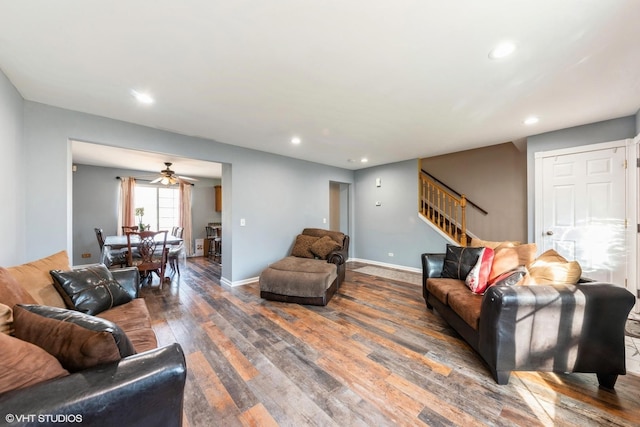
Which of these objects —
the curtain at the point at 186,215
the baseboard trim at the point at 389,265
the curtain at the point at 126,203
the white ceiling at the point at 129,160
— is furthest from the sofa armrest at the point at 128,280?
the curtain at the point at 186,215

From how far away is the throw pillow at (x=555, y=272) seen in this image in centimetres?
180

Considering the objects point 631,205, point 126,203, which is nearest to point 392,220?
point 631,205

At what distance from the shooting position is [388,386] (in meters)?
1.69

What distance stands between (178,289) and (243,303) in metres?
1.44

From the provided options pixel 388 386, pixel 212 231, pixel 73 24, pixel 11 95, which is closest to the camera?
pixel 73 24

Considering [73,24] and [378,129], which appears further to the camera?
[378,129]

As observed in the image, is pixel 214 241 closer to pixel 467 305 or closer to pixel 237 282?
pixel 237 282

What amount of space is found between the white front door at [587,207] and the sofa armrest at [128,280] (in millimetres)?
5135

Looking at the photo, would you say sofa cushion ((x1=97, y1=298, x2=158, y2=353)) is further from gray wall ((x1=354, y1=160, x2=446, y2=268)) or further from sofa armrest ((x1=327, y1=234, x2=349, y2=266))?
gray wall ((x1=354, y1=160, x2=446, y2=268))

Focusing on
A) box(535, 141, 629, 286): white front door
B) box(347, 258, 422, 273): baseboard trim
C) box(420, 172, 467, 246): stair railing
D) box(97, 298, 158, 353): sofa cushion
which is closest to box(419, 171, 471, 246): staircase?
box(420, 172, 467, 246): stair railing

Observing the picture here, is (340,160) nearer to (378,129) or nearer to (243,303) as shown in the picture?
(378,129)

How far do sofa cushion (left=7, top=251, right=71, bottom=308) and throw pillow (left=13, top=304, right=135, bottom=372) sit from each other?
819 millimetres

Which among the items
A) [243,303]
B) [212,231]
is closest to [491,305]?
[243,303]

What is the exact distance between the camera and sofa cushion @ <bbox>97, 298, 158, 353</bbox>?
4.68 ft
